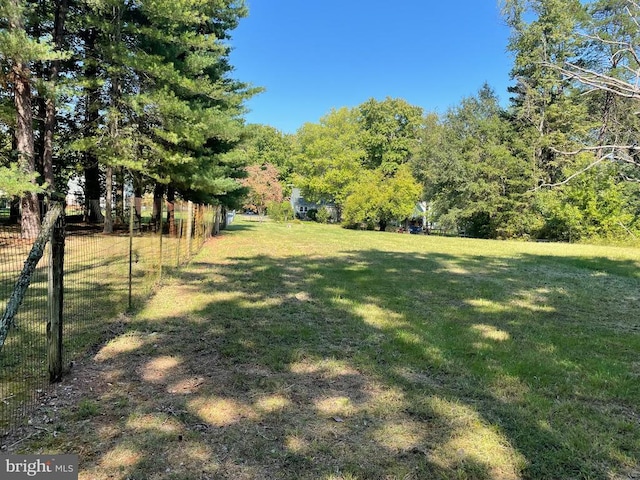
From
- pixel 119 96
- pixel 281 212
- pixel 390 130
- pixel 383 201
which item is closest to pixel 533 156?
pixel 383 201

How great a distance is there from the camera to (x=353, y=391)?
3174 mm

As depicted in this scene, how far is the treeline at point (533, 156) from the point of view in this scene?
22188 millimetres

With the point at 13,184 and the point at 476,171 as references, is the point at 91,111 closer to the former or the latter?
the point at 13,184

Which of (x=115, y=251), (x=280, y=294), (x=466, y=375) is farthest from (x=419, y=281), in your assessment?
(x=115, y=251)

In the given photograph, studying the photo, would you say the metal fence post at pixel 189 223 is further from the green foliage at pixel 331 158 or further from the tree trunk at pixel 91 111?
the green foliage at pixel 331 158

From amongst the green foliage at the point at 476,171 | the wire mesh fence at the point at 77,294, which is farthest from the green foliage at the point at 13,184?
the green foliage at the point at 476,171

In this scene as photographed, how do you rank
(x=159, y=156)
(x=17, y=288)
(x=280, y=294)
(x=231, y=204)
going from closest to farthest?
(x=17, y=288) → (x=280, y=294) → (x=159, y=156) → (x=231, y=204)

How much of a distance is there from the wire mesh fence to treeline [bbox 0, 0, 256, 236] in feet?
9.36

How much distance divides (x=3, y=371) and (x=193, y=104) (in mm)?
12678

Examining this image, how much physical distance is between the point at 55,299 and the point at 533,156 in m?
30.1

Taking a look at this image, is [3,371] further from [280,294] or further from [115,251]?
[115,251]

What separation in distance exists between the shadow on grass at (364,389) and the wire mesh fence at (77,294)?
0.41 m

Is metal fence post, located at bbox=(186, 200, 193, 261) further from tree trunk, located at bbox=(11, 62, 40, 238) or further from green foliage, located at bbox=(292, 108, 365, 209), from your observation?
green foliage, located at bbox=(292, 108, 365, 209)

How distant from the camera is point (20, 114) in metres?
10.6
